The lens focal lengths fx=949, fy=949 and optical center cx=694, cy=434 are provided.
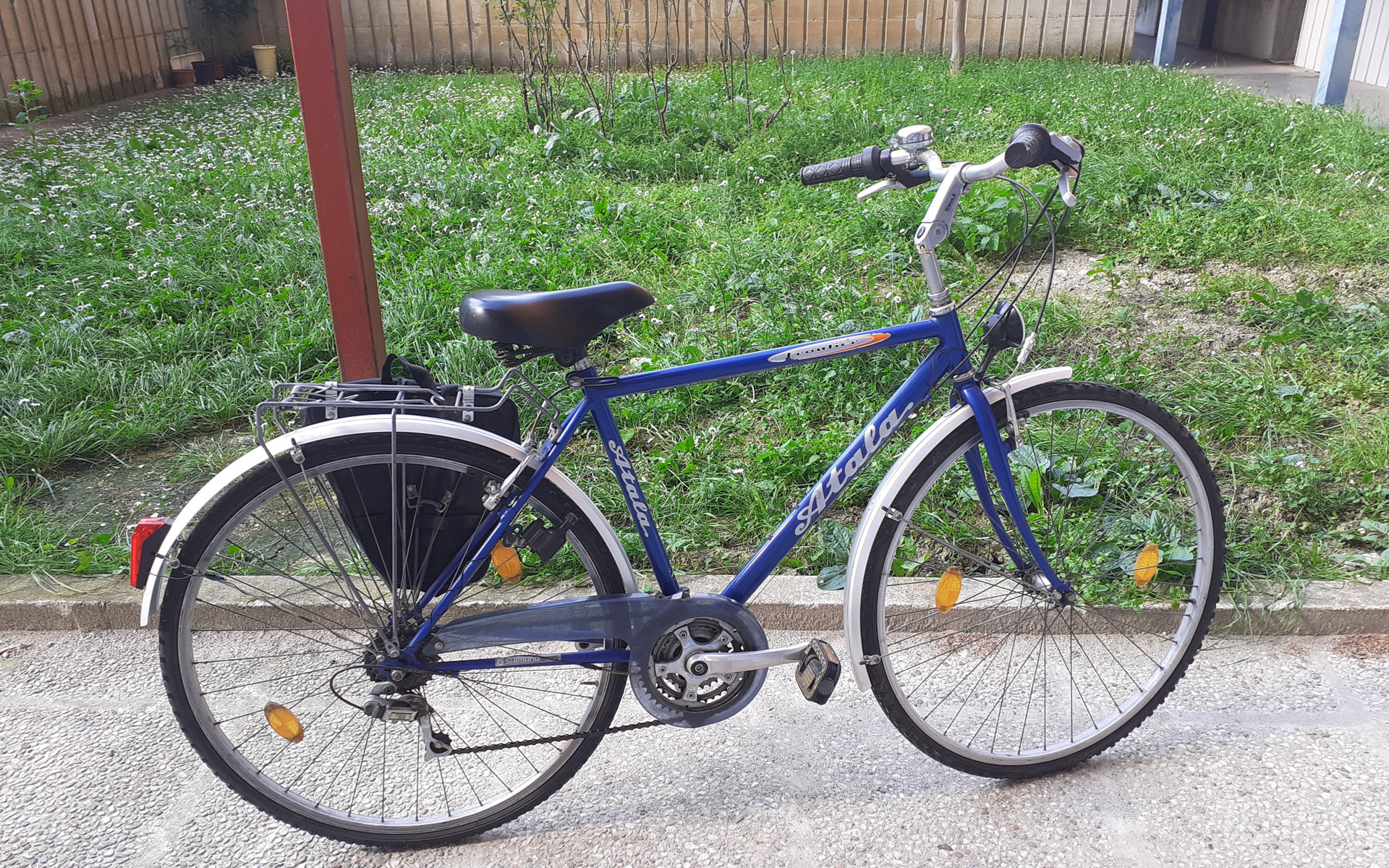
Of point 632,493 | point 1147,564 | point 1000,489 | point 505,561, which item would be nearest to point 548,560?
point 505,561

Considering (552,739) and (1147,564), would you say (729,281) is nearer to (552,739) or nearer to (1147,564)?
(1147,564)

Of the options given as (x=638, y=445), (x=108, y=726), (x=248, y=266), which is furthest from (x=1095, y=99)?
(x=108, y=726)

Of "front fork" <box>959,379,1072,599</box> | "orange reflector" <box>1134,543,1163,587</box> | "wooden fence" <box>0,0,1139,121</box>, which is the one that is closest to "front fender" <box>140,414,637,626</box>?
"front fork" <box>959,379,1072,599</box>

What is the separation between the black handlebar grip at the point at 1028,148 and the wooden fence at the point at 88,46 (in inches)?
386

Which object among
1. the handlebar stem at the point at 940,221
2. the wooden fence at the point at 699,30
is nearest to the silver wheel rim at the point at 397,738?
the handlebar stem at the point at 940,221

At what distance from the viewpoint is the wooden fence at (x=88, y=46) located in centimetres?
871

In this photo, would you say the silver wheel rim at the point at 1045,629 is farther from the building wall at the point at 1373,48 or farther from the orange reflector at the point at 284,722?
the building wall at the point at 1373,48

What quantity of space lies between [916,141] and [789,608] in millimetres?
1446

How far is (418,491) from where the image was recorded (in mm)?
2037

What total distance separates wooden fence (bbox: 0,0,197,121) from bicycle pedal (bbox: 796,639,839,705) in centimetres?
968

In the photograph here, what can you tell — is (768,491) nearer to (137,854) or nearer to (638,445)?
(638,445)

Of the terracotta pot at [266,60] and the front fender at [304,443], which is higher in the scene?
the terracotta pot at [266,60]

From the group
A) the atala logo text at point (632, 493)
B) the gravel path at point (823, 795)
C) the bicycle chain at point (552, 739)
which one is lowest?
the gravel path at point (823, 795)

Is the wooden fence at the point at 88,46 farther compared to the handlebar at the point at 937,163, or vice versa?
the wooden fence at the point at 88,46
